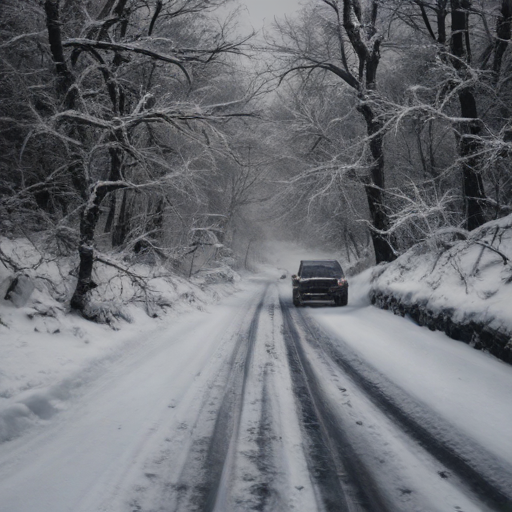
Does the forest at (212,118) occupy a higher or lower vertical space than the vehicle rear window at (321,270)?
higher

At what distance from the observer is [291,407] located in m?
4.24

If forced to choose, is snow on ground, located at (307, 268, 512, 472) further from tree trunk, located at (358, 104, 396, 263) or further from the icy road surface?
tree trunk, located at (358, 104, 396, 263)

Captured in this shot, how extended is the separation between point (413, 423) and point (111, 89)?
885 cm

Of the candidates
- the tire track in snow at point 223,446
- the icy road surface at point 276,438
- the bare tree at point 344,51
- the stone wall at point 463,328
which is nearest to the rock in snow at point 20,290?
the icy road surface at point 276,438

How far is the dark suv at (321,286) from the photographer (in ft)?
45.7

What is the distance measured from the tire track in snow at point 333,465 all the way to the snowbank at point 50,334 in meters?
2.74

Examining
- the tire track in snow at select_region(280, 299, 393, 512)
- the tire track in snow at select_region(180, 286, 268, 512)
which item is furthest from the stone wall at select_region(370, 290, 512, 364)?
the tire track in snow at select_region(180, 286, 268, 512)

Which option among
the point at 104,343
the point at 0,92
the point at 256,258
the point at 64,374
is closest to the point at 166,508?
the point at 64,374

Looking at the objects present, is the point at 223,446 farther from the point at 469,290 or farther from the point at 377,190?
the point at 377,190

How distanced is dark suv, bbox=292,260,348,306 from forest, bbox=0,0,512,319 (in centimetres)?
230

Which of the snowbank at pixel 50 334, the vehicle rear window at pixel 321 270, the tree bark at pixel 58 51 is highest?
the tree bark at pixel 58 51

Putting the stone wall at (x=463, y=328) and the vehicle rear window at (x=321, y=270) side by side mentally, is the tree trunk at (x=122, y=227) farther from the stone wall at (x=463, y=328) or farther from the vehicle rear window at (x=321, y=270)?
the stone wall at (x=463, y=328)

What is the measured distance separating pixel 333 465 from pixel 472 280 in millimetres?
5439

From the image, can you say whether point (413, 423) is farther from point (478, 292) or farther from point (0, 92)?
point (0, 92)
